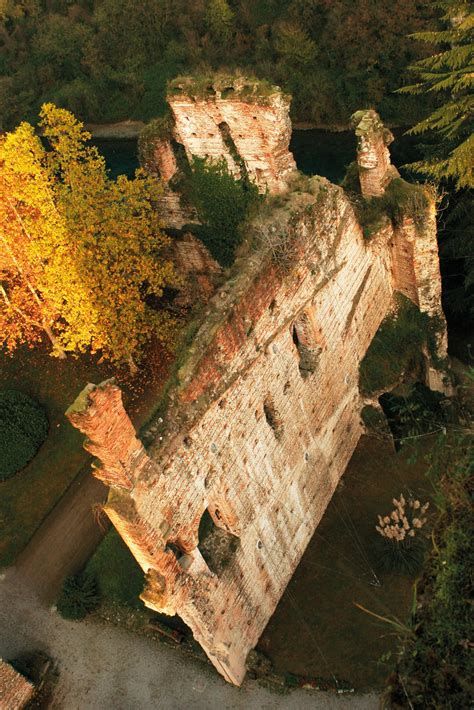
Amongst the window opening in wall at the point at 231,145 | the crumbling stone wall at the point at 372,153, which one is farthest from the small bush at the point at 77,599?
the crumbling stone wall at the point at 372,153

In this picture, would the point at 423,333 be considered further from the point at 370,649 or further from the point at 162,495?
the point at 162,495

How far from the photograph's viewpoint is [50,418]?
19.6 meters

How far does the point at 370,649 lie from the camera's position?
517 inches

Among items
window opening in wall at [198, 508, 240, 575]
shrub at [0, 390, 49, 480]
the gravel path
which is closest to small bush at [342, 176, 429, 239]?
window opening in wall at [198, 508, 240, 575]

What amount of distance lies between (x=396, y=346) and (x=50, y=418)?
9.92m

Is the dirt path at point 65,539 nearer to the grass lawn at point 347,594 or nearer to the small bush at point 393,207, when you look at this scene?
the grass lawn at point 347,594

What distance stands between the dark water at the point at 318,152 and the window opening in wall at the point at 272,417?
15.5 metres

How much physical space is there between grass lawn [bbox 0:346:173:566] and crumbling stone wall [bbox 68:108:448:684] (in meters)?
4.20

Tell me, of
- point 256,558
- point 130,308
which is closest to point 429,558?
point 256,558

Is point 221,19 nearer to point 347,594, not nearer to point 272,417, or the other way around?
point 272,417

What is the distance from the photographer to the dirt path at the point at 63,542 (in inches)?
633

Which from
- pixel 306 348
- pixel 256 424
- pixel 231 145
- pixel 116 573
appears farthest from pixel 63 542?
pixel 231 145

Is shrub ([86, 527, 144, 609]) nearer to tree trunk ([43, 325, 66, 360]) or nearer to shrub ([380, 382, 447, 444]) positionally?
tree trunk ([43, 325, 66, 360])

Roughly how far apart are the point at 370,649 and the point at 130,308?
33.4 feet
